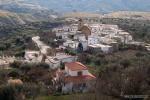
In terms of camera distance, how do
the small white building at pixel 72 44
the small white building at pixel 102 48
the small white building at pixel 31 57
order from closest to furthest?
the small white building at pixel 31 57 < the small white building at pixel 102 48 < the small white building at pixel 72 44

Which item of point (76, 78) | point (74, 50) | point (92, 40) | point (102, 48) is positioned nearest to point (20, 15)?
point (92, 40)

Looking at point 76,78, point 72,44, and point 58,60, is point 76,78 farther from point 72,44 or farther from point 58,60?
point 72,44

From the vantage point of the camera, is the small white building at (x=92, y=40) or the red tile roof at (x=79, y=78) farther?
the small white building at (x=92, y=40)

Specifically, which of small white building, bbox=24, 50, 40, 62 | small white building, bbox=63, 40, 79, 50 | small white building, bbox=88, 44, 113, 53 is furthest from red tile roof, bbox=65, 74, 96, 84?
small white building, bbox=63, 40, 79, 50

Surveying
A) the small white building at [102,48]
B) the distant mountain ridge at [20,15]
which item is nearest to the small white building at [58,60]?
the small white building at [102,48]

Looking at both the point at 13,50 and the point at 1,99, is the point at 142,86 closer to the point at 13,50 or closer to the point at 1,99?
the point at 1,99

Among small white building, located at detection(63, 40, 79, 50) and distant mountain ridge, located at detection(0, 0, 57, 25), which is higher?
small white building, located at detection(63, 40, 79, 50)

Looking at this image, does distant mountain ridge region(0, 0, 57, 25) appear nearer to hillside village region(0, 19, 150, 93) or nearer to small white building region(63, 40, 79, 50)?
hillside village region(0, 19, 150, 93)

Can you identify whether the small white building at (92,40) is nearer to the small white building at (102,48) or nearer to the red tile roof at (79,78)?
the small white building at (102,48)

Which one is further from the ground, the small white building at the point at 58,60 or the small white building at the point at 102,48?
the small white building at the point at 58,60
